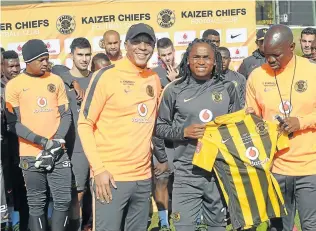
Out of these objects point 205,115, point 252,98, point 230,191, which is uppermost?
point 252,98

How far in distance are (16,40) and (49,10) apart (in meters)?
0.88

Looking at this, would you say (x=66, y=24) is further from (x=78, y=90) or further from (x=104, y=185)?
(x=104, y=185)

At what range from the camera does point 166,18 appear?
11.0 m

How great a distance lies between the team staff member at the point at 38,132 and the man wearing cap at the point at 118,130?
1578 mm

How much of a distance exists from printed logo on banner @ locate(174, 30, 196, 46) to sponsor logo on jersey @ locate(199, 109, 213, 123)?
6.49 m

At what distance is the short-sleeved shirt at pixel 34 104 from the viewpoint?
6.12 meters

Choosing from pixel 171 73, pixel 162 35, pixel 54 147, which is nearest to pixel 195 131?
pixel 54 147

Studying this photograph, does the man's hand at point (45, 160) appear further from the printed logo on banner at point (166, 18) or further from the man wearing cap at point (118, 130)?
the printed logo on banner at point (166, 18)

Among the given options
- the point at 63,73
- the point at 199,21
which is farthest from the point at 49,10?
the point at 63,73

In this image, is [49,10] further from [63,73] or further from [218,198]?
[218,198]

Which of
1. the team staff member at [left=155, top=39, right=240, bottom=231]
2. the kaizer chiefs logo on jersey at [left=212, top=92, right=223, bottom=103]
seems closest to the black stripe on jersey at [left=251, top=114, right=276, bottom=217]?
the team staff member at [left=155, top=39, right=240, bottom=231]

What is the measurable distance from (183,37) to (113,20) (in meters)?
1.43

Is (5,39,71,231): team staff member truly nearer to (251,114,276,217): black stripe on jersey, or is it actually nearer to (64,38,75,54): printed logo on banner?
(251,114,276,217): black stripe on jersey

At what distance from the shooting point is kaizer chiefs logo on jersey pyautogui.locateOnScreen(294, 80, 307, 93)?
4.81 meters
